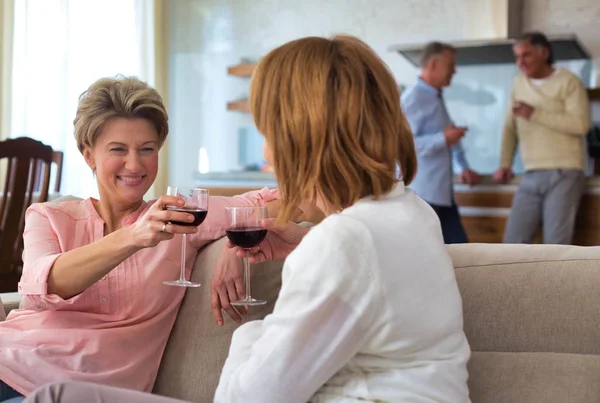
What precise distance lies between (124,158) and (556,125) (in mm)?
3158

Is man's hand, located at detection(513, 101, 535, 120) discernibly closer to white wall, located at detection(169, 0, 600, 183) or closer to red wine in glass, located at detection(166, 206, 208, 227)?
white wall, located at detection(169, 0, 600, 183)

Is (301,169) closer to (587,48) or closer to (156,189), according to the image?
(587,48)

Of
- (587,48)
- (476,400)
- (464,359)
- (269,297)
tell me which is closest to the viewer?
(464,359)

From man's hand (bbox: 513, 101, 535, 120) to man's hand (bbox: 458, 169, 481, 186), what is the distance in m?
0.44

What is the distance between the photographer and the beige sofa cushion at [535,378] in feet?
4.68

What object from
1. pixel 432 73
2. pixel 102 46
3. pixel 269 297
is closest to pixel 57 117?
pixel 102 46

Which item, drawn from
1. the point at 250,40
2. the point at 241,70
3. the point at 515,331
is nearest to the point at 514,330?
the point at 515,331

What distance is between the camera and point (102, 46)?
6.00 m

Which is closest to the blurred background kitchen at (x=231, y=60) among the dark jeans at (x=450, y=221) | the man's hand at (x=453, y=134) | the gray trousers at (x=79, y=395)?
the dark jeans at (x=450, y=221)

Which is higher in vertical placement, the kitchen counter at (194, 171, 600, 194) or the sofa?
the kitchen counter at (194, 171, 600, 194)

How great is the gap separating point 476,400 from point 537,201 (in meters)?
3.11

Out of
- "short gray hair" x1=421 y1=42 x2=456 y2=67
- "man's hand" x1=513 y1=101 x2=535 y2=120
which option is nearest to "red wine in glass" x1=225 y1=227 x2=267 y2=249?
"short gray hair" x1=421 y1=42 x2=456 y2=67

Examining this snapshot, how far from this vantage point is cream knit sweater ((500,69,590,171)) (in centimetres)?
430

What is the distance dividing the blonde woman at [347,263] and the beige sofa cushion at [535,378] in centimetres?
33
